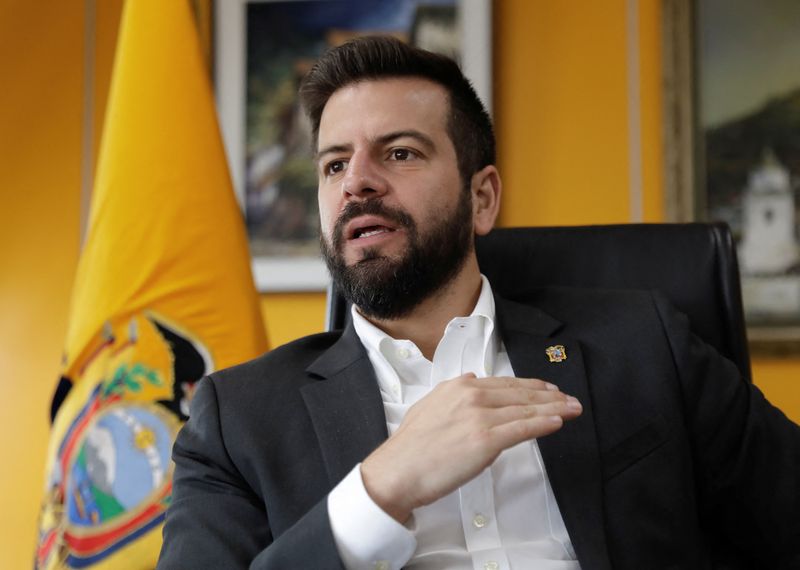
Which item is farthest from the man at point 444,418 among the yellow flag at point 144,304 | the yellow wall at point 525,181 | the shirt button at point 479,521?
the yellow wall at point 525,181

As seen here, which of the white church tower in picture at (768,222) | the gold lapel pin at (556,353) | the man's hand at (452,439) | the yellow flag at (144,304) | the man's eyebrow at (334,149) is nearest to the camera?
the man's hand at (452,439)

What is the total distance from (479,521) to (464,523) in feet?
0.07

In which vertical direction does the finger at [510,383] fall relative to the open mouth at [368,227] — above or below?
below

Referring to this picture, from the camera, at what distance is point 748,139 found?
2420 mm

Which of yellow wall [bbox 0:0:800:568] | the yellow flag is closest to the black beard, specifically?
the yellow flag

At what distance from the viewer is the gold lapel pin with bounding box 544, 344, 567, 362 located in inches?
54.9

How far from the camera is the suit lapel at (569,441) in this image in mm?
1229

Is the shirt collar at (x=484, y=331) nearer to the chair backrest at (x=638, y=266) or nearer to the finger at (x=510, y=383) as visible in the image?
the chair backrest at (x=638, y=266)

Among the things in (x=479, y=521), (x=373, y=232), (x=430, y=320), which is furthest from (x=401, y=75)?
(x=479, y=521)

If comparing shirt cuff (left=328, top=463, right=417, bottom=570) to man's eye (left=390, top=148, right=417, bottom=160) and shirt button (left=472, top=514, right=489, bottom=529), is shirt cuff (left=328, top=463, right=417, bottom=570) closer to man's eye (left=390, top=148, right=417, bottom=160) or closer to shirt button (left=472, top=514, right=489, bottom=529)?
shirt button (left=472, top=514, right=489, bottom=529)

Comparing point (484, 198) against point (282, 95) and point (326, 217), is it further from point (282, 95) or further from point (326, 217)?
point (282, 95)

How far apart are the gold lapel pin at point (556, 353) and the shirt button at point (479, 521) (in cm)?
27

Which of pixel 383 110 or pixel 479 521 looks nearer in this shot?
pixel 479 521

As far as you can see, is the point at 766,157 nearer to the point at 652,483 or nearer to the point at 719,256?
the point at 719,256
